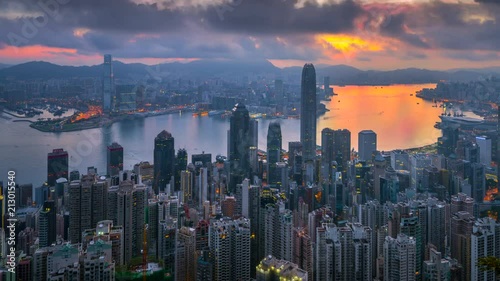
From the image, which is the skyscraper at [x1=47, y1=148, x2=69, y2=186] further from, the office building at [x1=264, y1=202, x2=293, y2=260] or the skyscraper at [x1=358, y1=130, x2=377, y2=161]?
the skyscraper at [x1=358, y1=130, x2=377, y2=161]

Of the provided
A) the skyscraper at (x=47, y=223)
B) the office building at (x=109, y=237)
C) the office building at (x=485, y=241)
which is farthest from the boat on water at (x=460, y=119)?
the skyscraper at (x=47, y=223)

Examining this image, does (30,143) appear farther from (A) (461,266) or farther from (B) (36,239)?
(A) (461,266)

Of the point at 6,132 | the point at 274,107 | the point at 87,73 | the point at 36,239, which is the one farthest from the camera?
the point at 274,107

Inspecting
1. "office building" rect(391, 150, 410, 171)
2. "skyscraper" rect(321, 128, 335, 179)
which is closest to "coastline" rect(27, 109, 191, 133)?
"skyscraper" rect(321, 128, 335, 179)

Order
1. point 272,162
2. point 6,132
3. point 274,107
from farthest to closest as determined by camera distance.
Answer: point 274,107 → point 272,162 → point 6,132

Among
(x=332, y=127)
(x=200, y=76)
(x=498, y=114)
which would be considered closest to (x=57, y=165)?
(x=200, y=76)

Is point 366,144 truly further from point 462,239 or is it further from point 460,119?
point 462,239
